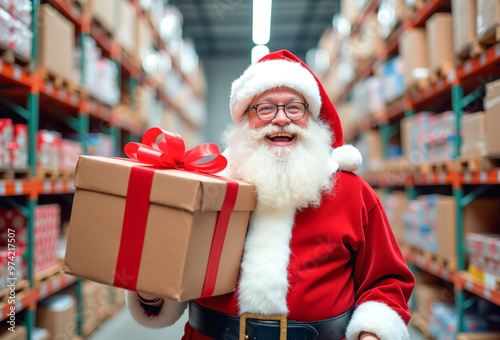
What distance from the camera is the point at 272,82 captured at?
162 cm

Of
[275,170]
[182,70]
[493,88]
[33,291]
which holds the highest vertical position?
[182,70]

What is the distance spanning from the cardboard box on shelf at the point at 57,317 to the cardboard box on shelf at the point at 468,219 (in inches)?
134

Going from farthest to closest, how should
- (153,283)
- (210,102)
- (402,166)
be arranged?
1. (210,102)
2. (402,166)
3. (153,283)

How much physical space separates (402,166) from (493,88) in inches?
72.8

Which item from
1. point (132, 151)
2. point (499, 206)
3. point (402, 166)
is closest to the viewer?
point (132, 151)

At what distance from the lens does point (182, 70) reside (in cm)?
832

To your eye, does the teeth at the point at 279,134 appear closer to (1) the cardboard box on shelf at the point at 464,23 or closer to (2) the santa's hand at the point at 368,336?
(2) the santa's hand at the point at 368,336

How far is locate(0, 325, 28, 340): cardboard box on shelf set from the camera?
98.5 inches

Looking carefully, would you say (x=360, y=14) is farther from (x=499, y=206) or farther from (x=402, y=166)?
(x=499, y=206)

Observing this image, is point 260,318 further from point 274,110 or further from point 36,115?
point 36,115

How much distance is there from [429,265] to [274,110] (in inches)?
116

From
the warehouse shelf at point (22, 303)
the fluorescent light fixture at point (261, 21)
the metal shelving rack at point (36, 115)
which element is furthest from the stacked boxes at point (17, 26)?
the fluorescent light fixture at point (261, 21)

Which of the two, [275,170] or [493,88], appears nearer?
[275,170]

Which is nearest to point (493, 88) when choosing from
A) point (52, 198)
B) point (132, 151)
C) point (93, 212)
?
point (132, 151)
